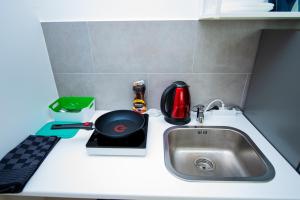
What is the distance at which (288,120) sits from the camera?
677mm

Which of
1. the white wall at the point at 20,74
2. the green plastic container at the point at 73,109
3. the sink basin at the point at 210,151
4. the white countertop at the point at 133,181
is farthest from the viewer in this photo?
the green plastic container at the point at 73,109

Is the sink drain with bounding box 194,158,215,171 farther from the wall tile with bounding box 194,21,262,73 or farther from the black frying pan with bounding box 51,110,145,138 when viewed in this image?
the wall tile with bounding box 194,21,262,73

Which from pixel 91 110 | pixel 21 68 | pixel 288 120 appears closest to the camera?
pixel 288 120

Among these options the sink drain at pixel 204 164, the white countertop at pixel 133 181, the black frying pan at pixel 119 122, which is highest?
the black frying pan at pixel 119 122

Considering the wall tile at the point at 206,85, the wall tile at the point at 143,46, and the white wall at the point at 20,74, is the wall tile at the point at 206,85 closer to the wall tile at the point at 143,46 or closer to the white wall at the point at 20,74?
the wall tile at the point at 143,46

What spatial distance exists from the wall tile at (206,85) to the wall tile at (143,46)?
0.17 ft

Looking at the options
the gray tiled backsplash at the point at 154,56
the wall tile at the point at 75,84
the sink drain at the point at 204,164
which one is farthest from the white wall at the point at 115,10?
the sink drain at the point at 204,164

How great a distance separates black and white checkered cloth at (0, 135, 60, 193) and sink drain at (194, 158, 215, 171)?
0.76m

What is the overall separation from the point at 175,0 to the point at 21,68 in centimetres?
84

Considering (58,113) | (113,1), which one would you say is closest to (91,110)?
(58,113)

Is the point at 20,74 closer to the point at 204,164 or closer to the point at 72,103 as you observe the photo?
the point at 72,103

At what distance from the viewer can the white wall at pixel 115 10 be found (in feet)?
2.85

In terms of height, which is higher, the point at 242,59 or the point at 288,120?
the point at 242,59

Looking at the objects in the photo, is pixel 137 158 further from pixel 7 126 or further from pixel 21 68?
pixel 21 68
